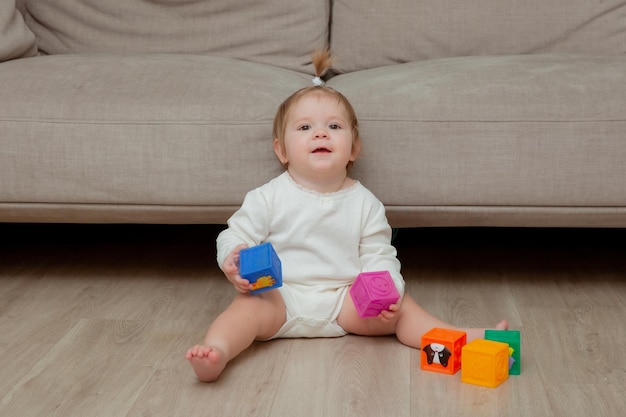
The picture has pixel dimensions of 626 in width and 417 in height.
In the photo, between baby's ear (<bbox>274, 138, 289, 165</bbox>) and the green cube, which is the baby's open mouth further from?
the green cube

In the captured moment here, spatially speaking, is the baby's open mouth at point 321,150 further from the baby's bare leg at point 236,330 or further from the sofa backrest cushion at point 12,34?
the sofa backrest cushion at point 12,34

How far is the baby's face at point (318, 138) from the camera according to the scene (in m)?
1.59

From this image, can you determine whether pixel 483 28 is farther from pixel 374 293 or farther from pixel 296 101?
pixel 374 293

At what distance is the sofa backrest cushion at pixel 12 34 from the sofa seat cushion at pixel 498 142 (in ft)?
2.80

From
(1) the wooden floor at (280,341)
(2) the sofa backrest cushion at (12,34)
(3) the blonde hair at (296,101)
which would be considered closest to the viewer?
(1) the wooden floor at (280,341)

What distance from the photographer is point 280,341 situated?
1.57 m

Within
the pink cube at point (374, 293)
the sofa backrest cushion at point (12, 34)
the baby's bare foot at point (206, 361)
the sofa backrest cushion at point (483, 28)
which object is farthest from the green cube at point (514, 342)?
the sofa backrest cushion at point (12, 34)

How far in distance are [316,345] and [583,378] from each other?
1.51 ft

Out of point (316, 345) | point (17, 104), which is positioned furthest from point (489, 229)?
point (17, 104)

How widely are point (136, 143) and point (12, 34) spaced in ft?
1.88

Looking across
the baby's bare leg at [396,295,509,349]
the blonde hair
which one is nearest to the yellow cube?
the baby's bare leg at [396,295,509,349]

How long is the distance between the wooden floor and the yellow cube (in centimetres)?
2

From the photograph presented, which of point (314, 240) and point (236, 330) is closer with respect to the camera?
point (236, 330)

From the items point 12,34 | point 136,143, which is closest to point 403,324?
point 136,143
